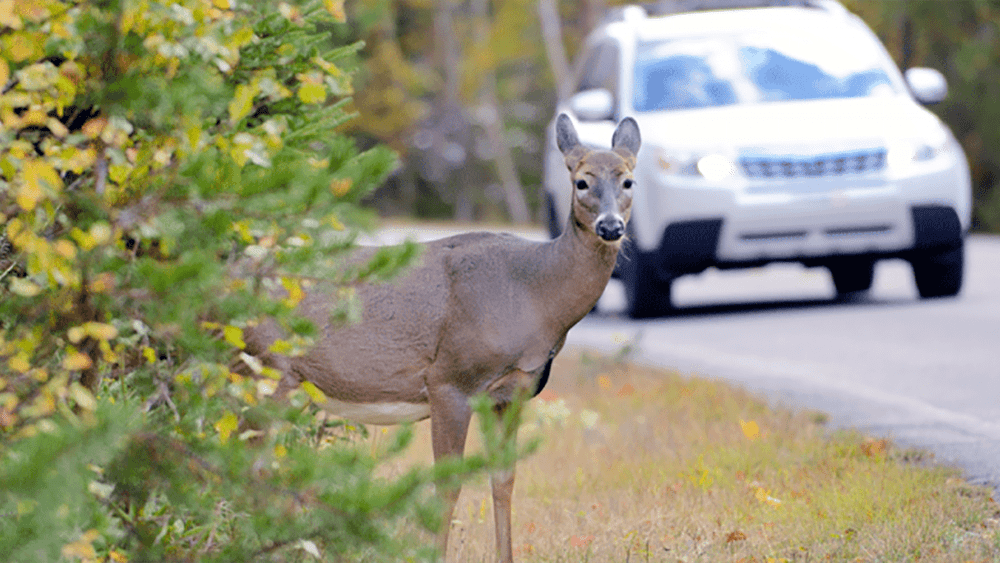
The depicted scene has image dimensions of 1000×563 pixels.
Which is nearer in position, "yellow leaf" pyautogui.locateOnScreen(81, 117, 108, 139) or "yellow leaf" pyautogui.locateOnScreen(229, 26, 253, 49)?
"yellow leaf" pyautogui.locateOnScreen(81, 117, 108, 139)

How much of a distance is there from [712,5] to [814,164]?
2.91 meters

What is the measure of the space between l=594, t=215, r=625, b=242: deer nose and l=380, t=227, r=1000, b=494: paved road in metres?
1.83

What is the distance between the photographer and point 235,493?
3.18 metres

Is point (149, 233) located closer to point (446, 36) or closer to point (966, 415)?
point (966, 415)

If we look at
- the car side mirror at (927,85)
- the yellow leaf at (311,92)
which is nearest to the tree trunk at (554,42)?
the car side mirror at (927,85)

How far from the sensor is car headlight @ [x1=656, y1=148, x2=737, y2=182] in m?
11.6

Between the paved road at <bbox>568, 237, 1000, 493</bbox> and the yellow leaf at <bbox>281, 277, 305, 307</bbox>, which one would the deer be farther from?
the paved road at <bbox>568, 237, 1000, 493</bbox>

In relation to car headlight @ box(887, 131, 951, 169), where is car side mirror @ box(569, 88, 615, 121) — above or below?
above

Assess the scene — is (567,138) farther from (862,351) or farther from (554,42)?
(554,42)

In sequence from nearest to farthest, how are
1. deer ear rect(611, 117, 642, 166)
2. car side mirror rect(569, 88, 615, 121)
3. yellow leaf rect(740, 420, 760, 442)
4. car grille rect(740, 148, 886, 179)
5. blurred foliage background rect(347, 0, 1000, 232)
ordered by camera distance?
deer ear rect(611, 117, 642, 166) < yellow leaf rect(740, 420, 760, 442) < car side mirror rect(569, 88, 615, 121) < car grille rect(740, 148, 886, 179) < blurred foliage background rect(347, 0, 1000, 232)

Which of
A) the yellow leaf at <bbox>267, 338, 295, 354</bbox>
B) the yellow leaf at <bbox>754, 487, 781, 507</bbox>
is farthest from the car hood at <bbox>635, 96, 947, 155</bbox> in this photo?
the yellow leaf at <bbox>267, 338, 295, 354</bbox>

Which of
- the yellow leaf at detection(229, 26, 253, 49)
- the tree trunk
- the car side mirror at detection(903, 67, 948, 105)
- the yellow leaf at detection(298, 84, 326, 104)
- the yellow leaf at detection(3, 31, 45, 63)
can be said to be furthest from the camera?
the tree trunk

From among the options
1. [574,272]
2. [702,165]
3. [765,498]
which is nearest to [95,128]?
[574,272]

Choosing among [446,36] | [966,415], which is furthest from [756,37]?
[446,36]
